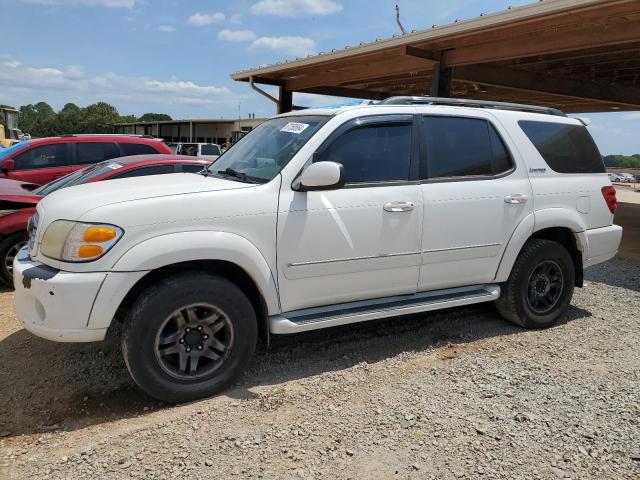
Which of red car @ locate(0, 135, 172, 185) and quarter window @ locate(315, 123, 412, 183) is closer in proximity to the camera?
quarter window @ locate(315, 123, 412, 183)

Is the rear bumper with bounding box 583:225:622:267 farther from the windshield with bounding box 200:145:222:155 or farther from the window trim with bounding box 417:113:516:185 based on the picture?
the windshield with bounding box 200:145:222:155

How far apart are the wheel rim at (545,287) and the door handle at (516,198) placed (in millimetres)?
669

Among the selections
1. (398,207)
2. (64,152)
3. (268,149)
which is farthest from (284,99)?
(398,207)

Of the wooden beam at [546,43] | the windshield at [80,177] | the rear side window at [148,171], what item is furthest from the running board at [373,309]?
the wooden beam at [546,43]

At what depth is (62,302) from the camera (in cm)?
293

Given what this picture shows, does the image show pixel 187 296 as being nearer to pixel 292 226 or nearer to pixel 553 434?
pixel 292 226

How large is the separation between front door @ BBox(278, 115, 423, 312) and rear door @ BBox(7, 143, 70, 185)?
6.39m

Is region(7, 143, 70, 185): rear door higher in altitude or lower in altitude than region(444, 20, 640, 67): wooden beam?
lower

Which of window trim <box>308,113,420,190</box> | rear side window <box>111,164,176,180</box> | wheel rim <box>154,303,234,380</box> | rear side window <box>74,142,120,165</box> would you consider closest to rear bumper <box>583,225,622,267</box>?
window trim <box>308,113,420,190</box>

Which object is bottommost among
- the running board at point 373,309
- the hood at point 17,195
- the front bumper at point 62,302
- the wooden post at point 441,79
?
the running board at point 373,309

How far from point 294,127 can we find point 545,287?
9.20ft

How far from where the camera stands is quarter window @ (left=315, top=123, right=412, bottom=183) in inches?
147

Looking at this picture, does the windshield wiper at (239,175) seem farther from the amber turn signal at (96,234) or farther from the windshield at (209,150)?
the windshield at (209,150)

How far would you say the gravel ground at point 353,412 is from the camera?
2.72m
